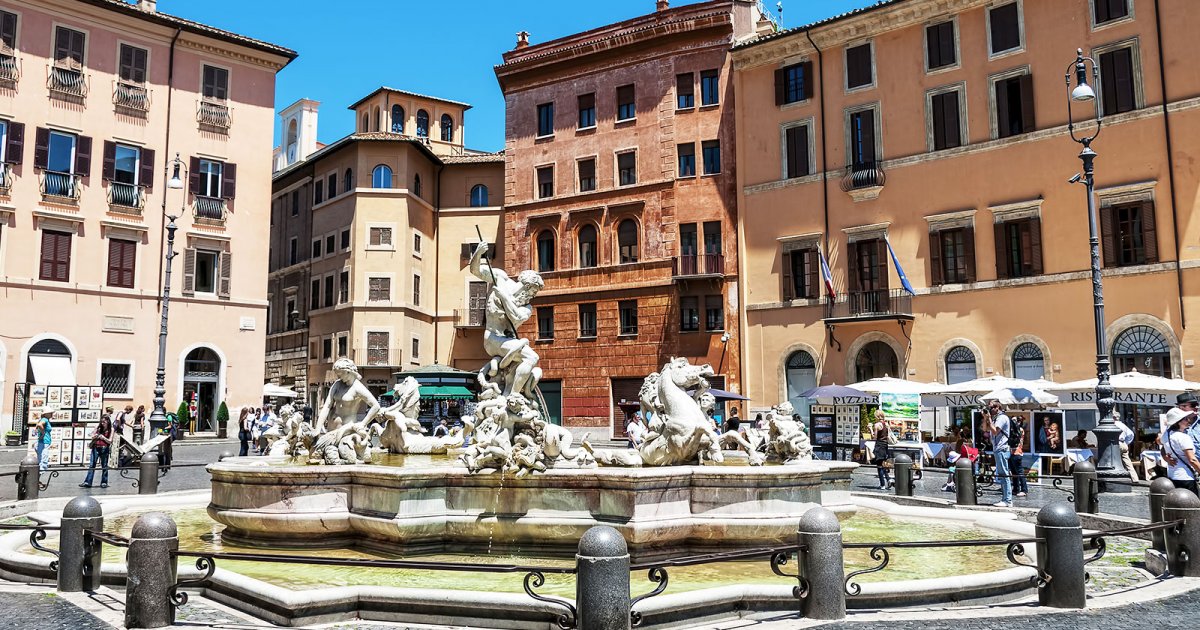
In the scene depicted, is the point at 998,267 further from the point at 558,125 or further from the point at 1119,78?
the point at 558,125

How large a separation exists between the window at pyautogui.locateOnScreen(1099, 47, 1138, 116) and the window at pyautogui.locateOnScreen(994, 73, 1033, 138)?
211 cm

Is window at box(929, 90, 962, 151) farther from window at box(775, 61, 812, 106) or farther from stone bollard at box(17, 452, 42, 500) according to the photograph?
stone bollard at box(17, 452, 42, 500)

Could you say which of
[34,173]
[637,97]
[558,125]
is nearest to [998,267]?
[637,97]

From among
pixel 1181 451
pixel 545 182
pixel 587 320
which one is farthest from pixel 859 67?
pixel 1181 451

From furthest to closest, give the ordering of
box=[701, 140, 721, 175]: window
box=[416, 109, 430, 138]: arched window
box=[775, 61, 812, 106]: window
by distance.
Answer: box=[416, 109, 430, 138]: arched window, box=[701, 140, 721, 175]: window, box=[775, 61, 812, 106]: window

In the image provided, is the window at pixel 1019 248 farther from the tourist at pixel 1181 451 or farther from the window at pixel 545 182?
the window at pixel 545 182

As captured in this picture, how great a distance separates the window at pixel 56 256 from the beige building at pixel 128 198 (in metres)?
0.05

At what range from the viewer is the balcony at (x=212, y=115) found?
3562cm

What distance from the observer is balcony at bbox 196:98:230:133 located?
1403 inches

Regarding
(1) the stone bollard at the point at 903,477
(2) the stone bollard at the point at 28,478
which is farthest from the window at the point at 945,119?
(2) the stone bollard at the point at 28,478

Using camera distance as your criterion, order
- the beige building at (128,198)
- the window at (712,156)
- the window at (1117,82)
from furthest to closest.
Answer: the window at (712,156) < the beige building at (128,198) < the window at (1117,82)

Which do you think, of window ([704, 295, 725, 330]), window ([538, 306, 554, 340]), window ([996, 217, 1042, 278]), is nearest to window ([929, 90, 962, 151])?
window ([996, 217, 1042, 278])

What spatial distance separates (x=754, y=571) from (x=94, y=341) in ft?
102

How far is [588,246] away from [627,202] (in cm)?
→ 285
